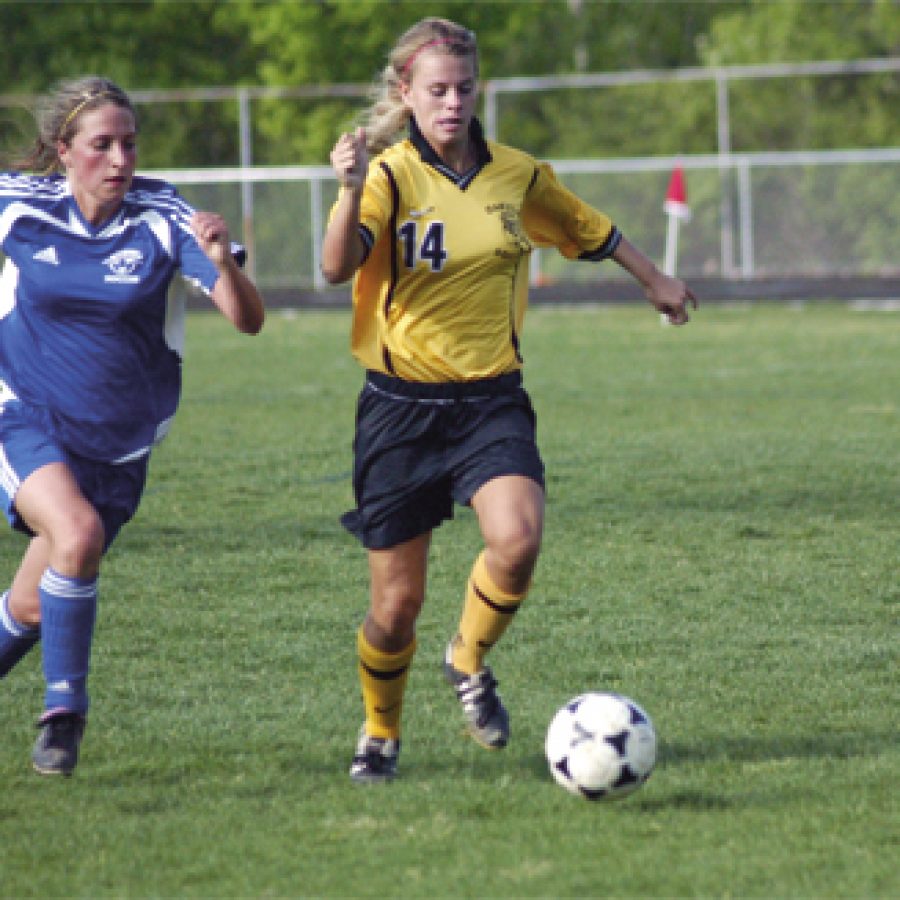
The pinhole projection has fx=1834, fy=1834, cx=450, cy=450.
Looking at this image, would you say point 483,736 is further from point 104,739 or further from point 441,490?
point 104,739

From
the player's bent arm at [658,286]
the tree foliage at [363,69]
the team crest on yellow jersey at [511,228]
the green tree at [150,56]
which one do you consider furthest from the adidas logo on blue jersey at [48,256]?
the green tree at [150,56]

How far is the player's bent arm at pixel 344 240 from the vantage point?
14.6ft

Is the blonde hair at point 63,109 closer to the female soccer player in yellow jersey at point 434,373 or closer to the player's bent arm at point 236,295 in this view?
the player's bent arm at point 236,295

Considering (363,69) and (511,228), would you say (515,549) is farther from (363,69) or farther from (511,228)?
(363,69)

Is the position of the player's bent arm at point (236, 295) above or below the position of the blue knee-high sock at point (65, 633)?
above

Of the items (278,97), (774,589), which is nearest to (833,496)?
(774,589)

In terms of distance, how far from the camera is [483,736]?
4.91 meters

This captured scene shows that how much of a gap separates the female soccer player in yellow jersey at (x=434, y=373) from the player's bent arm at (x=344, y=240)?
0.06 meters

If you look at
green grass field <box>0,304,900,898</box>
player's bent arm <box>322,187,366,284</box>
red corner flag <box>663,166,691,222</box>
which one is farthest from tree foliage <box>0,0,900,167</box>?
player's bent arm <box>322,187,366,284</box>

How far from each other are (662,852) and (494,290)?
5.26ft

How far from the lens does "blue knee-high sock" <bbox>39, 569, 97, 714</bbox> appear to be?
465cm

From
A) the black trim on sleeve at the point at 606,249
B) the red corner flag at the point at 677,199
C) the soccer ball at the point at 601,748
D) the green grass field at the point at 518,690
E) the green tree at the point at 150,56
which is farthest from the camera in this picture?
the green tree at the point at 150,56

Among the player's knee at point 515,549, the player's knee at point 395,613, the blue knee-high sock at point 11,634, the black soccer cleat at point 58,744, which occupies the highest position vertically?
the player's knee at point 515,549

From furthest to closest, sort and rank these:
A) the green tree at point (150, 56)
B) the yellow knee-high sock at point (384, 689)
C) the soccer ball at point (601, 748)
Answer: the green tree at point (150, 56)
the yellow knee-high sock at point (384, 689)
the soccer ball at point (601, 748)
